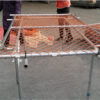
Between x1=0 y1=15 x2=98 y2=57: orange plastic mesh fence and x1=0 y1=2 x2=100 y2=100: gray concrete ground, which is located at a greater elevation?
x1=0 y1=15 x2=98 y2=57: orange plastic mesh fence

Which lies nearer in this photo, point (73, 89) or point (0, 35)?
point (73, 89)

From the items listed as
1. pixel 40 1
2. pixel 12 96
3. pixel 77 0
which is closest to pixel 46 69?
pixel 12 96

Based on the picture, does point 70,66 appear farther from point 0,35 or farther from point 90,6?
point 90,6

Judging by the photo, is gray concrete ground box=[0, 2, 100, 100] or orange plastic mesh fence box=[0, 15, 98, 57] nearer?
orange plastic mesh fence box=[0, 15, 98, 57]

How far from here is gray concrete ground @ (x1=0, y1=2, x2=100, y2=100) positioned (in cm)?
156

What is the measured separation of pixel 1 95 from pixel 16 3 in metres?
1.17

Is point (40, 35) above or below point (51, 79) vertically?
above

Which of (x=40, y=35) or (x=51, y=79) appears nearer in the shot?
(x=51, y=79)

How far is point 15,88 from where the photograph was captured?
166 cm

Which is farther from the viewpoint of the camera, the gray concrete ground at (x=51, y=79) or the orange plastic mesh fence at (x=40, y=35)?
the gray concrete ground at (x=51, y=79)

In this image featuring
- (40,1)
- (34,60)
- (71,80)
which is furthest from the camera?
(40,1)

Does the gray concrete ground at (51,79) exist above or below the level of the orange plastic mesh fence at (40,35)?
below

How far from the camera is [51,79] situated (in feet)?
5.96

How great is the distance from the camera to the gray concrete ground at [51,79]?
1564 millimetres
